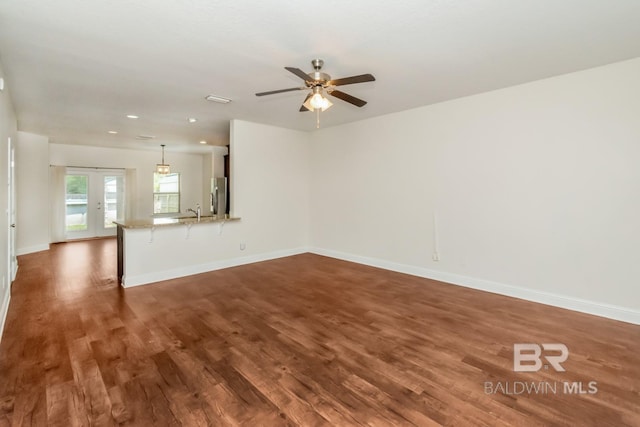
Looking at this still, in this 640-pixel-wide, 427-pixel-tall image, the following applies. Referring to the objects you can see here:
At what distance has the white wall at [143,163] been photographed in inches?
312

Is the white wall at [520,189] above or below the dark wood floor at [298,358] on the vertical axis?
above

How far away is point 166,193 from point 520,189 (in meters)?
9.49

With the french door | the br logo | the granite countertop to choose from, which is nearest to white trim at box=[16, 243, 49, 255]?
the french door

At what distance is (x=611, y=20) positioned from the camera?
2.34 metres

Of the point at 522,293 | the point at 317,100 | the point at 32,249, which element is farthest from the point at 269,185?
the point at 32,249

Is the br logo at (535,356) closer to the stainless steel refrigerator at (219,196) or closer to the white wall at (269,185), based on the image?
the white wall at (269,185)

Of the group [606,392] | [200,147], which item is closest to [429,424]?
[606,392]

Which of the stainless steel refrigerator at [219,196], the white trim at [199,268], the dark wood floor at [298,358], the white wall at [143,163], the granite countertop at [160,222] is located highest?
the white wall at [143,163]

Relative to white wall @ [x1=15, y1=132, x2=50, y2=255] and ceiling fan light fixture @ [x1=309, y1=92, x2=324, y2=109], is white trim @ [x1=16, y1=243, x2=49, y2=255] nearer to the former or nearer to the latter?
white wall @ [x1=15, y1=132, x2=50, y2=255]

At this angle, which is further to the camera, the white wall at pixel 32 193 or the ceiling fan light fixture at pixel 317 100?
the white wall at pixel 32 193

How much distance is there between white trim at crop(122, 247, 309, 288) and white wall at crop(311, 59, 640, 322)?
174cm

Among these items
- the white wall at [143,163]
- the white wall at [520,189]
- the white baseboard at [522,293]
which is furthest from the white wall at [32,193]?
the white baseboard at [522,293]

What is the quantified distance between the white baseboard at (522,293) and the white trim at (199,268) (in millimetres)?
1690

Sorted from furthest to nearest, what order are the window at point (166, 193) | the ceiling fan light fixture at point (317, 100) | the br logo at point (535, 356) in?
the window at point (166, 193) → the ceiling fan light fixture at point (317, 100) → the br logo at point (535, 356)
